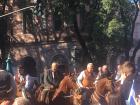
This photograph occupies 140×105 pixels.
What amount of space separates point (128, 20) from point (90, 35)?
3324 mm

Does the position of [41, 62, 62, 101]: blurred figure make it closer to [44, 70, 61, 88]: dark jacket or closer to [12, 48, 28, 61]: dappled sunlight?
[44, 70, 61, 88]: dark jacket

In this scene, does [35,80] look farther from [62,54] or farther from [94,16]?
[62,54]

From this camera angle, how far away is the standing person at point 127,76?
36.0 ft

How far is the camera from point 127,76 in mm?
11219

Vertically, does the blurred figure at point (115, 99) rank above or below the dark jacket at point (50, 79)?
below

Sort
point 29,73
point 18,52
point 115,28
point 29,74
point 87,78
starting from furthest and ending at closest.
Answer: point 18,52 → point 115,28 → point 87,78 → point 29,74 → point 29,73

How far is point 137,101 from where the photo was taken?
1153cm

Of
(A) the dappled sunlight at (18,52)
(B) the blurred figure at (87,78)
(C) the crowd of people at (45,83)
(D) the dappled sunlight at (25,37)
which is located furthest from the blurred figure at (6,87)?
(D) the dappled sunlight at (25,37)

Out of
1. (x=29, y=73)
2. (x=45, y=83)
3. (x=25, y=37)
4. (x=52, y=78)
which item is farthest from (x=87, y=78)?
(x=25, y=37)

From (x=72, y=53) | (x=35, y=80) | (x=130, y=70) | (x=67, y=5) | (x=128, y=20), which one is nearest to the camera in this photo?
(x=35, y=80)

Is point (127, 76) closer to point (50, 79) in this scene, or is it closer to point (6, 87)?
point (50, 79)

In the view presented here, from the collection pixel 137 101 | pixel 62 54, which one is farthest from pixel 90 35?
pixel 137 101

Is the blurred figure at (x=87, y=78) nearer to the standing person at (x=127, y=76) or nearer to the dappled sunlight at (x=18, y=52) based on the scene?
the standing person at (x=127, y=76)

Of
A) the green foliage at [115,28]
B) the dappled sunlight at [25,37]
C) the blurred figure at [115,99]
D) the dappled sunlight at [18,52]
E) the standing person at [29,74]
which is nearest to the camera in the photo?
the standing person at [29,74]
